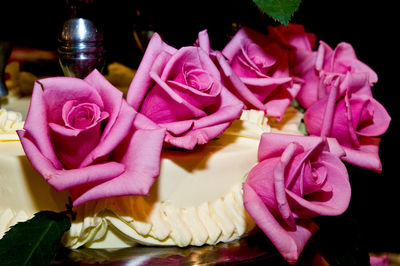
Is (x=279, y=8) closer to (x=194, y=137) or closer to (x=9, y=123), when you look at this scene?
(x=194, y=137)

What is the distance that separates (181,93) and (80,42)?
0.22m

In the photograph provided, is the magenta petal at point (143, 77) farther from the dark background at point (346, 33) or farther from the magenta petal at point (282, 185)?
the dark background at point (346, 33)

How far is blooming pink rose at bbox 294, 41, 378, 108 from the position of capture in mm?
895

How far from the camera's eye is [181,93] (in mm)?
597

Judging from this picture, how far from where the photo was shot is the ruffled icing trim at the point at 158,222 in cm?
59

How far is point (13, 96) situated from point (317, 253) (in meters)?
Result: 0.66

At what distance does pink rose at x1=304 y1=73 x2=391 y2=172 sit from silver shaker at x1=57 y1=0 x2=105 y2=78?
385mm

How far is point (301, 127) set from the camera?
35.3 inches

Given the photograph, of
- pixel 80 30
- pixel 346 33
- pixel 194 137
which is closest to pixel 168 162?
pixel 194 137

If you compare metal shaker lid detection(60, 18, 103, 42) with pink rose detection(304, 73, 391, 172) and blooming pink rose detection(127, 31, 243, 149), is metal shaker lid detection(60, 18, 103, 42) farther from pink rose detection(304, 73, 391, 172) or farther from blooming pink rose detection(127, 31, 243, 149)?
pink rose detection(304, 73, 391, 172)

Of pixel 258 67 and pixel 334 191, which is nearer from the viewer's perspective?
pixel 334 191

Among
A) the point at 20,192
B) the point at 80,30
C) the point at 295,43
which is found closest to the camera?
the point at 20,192

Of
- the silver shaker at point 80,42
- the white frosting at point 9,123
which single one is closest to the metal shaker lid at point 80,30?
the silver shaker at point 80,42

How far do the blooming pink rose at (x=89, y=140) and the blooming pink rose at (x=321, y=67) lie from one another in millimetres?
431
